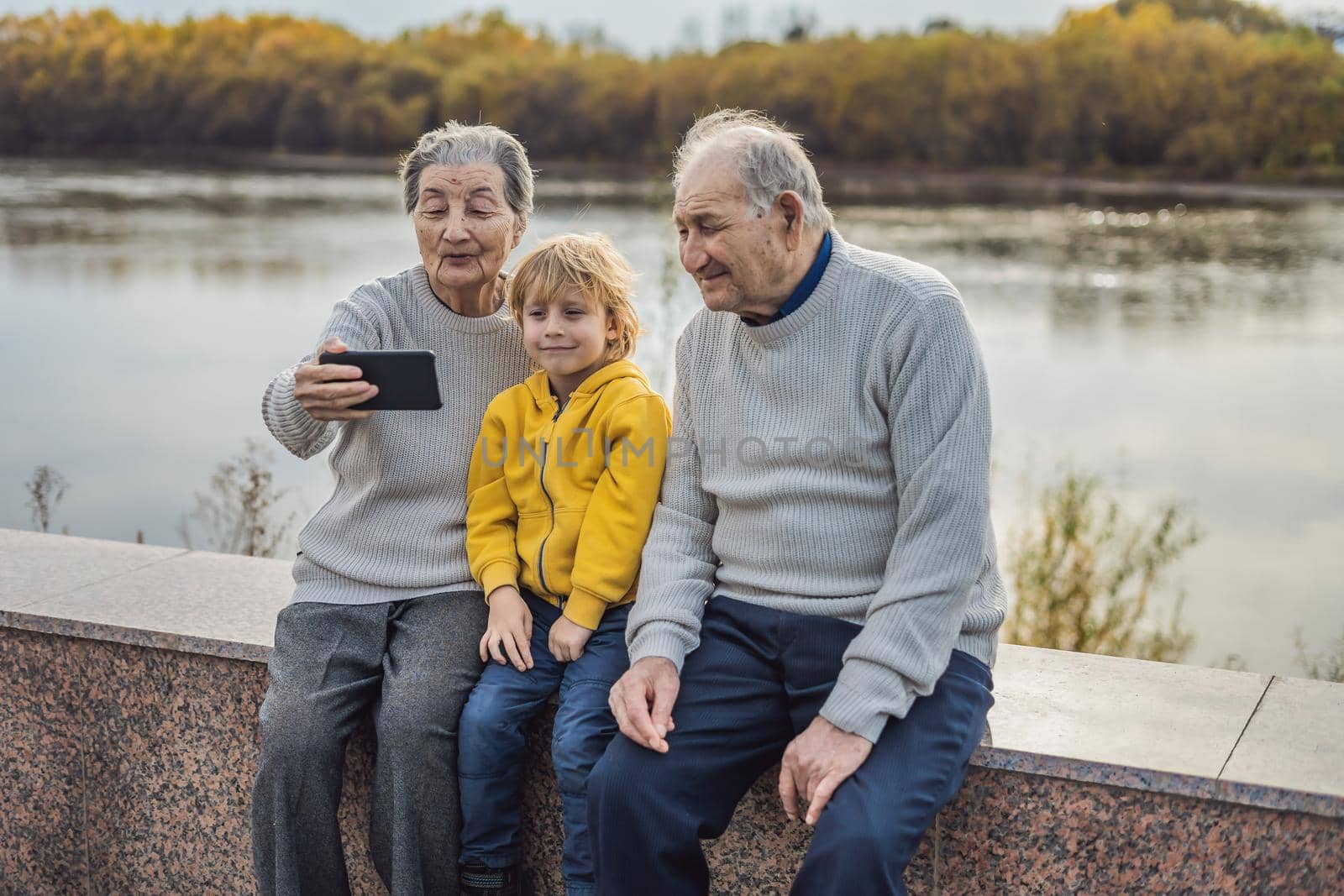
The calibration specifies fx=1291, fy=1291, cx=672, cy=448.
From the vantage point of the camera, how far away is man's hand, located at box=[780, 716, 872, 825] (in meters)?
1.96

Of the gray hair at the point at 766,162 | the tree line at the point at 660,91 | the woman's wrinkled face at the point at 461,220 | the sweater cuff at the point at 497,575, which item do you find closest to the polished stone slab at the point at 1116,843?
the sweater cuff at the point at 497,575

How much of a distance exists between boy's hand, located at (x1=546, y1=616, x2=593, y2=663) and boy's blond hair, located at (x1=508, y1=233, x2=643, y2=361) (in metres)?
0.54

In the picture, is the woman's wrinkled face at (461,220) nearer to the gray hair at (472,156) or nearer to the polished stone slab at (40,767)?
the gray hair at (472,156)

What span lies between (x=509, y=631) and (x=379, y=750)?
12.6 inches

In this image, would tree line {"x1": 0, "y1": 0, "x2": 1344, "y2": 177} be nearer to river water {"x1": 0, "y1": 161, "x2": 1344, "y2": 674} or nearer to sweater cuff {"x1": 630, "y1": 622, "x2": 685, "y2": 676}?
river water {"x1": 0, "y1": 161, "x2": 1344, "y2": 674}

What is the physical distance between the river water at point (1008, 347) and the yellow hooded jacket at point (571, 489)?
0.47 metres

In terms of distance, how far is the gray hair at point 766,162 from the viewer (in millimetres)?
2203

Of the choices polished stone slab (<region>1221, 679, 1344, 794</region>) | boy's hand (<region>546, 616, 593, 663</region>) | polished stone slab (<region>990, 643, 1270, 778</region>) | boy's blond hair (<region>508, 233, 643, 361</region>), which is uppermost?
boy's blond hair (<region>508, 233, 643, 361</region>)

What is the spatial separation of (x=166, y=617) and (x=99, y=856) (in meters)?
0.61

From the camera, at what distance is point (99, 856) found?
9.50ft

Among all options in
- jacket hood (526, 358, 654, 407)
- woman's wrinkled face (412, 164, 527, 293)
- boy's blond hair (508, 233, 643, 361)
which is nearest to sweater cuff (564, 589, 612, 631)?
jacket hood (526, 358, 654, 407)

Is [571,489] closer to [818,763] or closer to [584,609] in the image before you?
[584,609]

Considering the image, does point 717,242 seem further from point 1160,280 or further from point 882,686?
point 1160,280


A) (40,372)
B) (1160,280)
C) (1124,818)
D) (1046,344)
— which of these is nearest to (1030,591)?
(1124,818)
